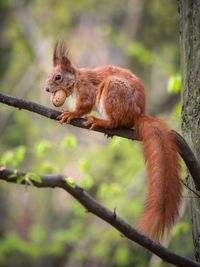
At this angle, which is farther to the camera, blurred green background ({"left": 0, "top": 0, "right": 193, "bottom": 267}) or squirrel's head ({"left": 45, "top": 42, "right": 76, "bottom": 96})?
blurred green background ({"left": 0, "top": 0, "right": 193, "bottom": 267})

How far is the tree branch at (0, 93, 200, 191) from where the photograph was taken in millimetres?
2357

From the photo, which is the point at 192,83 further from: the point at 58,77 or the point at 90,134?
the point at 90,134

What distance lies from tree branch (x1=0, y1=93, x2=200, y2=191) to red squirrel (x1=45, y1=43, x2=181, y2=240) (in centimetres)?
4

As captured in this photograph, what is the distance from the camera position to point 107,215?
8.87ft

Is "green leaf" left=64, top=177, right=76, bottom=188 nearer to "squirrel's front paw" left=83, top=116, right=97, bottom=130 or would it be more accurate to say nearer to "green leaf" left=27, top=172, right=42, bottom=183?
"green leaf" left=27, top=172, right=42, bottom=183

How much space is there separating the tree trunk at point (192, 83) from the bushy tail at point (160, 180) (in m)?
0.14

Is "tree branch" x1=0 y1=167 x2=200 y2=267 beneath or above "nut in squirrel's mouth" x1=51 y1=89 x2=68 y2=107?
beneath

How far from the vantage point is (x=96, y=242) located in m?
6.51

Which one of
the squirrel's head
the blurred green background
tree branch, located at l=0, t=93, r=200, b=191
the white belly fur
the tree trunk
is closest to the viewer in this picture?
tree branch, located at l=0, t=93, r=200, b=191

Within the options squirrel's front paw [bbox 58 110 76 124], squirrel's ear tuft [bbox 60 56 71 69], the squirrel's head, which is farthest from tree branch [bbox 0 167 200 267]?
squirrel's ear tuft [bbox 60 56 71 69]

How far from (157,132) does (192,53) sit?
42 centimetres

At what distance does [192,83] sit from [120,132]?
0.42 meters

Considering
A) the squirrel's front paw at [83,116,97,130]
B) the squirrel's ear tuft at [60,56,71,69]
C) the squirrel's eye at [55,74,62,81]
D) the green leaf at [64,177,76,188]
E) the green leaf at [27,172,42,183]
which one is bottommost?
the green leaf at [27,172,42,183]

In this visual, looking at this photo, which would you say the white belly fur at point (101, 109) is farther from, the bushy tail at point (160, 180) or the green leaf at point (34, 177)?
the green leaf at point (34, 177)
